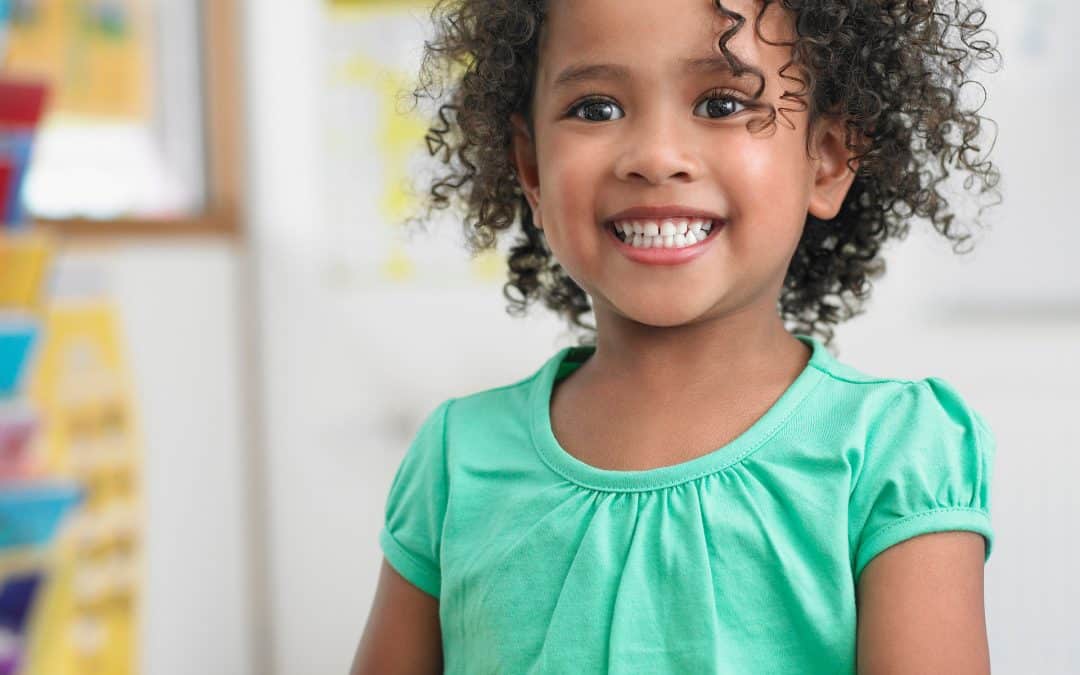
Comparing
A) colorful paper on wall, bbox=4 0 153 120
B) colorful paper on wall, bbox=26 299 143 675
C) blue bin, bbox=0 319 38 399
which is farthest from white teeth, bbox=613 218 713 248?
colorful paper on wall, bbox=4 0 153 120

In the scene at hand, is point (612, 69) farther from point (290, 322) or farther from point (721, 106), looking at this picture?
point (290, 322)

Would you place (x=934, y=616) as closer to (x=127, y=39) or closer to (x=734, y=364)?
(x=734, y=364)

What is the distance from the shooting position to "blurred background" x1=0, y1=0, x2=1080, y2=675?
152 cm

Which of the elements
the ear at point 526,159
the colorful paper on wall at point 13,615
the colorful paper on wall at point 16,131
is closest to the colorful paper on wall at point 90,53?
the colorful paper on wall at point 16,131

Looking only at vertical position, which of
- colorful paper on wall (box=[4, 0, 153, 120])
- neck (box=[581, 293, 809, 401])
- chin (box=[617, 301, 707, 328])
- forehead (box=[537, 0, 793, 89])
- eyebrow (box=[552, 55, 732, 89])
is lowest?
neck (box=[581, 293, 809, 401])

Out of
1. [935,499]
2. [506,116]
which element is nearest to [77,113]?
[506,116]

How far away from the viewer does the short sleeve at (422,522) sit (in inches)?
35.2

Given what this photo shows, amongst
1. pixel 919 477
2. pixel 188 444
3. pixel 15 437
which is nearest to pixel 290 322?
pixel 188 444

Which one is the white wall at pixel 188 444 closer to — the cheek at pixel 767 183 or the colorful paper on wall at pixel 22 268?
the colorful paper on wall at pixel 22 268

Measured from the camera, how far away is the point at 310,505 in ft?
5.74

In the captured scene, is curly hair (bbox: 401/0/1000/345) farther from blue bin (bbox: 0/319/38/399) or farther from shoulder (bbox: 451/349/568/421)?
blue bin (bbox: 0/319/38/399)

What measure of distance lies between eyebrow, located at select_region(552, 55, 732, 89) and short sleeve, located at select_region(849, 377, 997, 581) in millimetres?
231

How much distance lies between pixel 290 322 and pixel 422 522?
891 mm

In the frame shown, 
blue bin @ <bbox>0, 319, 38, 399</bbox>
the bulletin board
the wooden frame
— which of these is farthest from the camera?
the wooden frame
